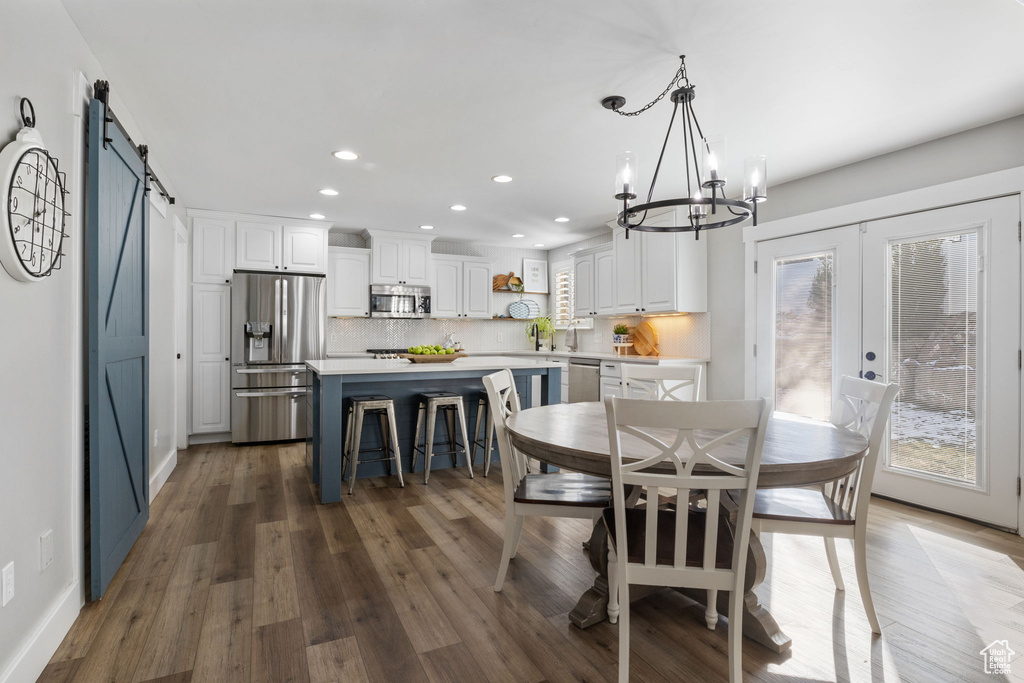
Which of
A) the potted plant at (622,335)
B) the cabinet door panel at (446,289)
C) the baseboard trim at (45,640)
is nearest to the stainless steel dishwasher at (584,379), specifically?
the potted plant at (622,335)

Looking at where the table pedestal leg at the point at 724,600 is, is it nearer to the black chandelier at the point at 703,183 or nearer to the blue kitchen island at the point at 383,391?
the black chandelier at the point at 703,183

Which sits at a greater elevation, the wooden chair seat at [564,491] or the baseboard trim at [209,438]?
the wooden chair seat at [564,491]

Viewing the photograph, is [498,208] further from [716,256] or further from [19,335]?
[19,335]

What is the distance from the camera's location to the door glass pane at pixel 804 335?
3.85 meters

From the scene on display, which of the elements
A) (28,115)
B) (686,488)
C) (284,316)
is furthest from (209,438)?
(686,488)

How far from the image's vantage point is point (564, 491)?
212 cm

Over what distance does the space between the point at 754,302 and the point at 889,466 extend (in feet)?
5.11

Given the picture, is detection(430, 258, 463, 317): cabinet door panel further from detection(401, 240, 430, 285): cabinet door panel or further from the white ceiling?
the white ceiling

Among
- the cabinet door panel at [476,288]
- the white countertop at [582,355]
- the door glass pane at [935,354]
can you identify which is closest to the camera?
the door glass pane at [935,354]

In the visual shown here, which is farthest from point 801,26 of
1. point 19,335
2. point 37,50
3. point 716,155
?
point 19,335

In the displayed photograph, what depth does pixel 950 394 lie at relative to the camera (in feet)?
10.4

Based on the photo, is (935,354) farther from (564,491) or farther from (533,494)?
(533,494)

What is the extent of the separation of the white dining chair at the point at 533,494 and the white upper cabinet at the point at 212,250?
4149mm

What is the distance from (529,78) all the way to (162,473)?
3.68 meters
